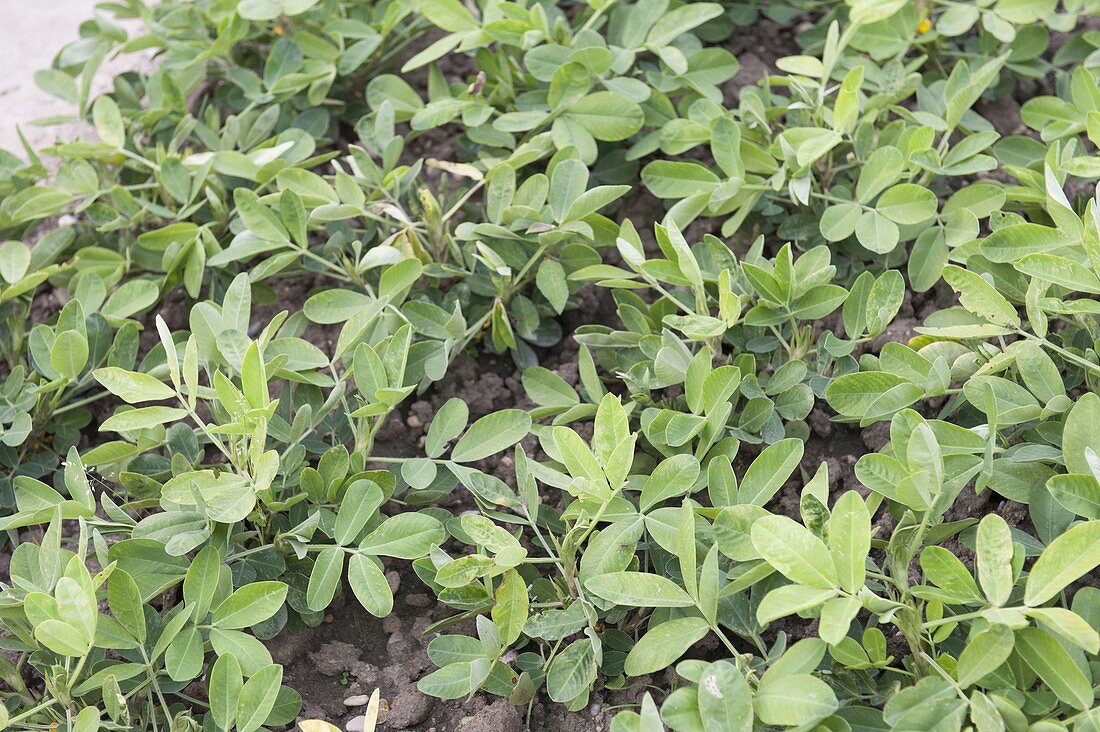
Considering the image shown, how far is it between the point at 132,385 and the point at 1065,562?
123 centimetres

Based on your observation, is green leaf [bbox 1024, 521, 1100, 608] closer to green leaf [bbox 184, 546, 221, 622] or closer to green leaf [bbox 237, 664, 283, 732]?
green leaf [bbox 237, 664, 283, 732]

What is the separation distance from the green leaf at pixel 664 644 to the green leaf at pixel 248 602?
0.47m

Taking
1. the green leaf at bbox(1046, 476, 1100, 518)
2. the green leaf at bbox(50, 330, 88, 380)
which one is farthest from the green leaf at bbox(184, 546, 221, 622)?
the green leaf at bbox(1046, 476, 1100, 518)

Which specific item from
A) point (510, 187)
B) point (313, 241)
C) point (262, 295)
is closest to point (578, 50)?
point (510, 187)

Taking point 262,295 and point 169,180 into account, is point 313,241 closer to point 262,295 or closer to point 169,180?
point 262,295

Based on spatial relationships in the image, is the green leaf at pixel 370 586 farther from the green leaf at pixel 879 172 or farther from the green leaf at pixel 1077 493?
the green leaf at pixel 879 172

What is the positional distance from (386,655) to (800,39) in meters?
1.56

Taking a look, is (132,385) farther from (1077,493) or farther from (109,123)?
(1077,493)

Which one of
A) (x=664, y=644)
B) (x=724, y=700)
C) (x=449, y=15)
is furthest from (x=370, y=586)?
(x=449, y=15)

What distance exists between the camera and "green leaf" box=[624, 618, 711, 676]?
124cm

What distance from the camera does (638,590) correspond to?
4.10ft

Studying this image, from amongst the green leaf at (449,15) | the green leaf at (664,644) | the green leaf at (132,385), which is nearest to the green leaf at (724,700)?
the green leaf at (664,644)

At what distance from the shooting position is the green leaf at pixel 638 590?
1242mm

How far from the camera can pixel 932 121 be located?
1796 mm
